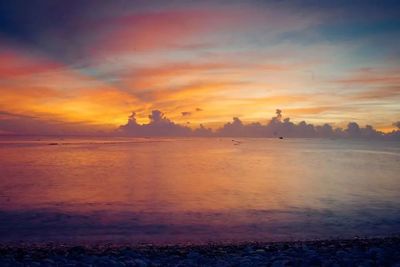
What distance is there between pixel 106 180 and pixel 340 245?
104 ft

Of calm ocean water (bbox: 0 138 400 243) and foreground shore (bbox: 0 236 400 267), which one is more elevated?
foreground shore (bbox: 0 236 400 267)

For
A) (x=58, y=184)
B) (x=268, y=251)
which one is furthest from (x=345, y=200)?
(x=58, y=184)

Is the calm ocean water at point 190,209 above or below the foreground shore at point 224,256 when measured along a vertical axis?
below

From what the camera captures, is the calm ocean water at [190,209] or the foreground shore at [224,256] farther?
the calm ocean water at [190,209]

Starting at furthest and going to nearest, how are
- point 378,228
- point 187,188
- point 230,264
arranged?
point 187,188 → point 378,228 → point 230,264

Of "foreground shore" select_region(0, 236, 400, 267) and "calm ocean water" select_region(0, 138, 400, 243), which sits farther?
"calm ocean water" select_region(0, 138, 400, 243)

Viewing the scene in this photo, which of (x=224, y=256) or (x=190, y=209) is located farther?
(x=190, y=209)

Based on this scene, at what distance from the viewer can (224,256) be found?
13070 millimetres

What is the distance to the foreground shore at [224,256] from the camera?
11695 mm

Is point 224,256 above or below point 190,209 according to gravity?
above

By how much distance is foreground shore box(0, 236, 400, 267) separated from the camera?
11695 millimetres

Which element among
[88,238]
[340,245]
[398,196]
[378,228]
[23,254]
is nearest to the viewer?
[23,254]

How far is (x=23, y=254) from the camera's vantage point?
13289mm

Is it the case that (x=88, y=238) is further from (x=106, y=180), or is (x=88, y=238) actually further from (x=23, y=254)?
(x=106, y=180)
